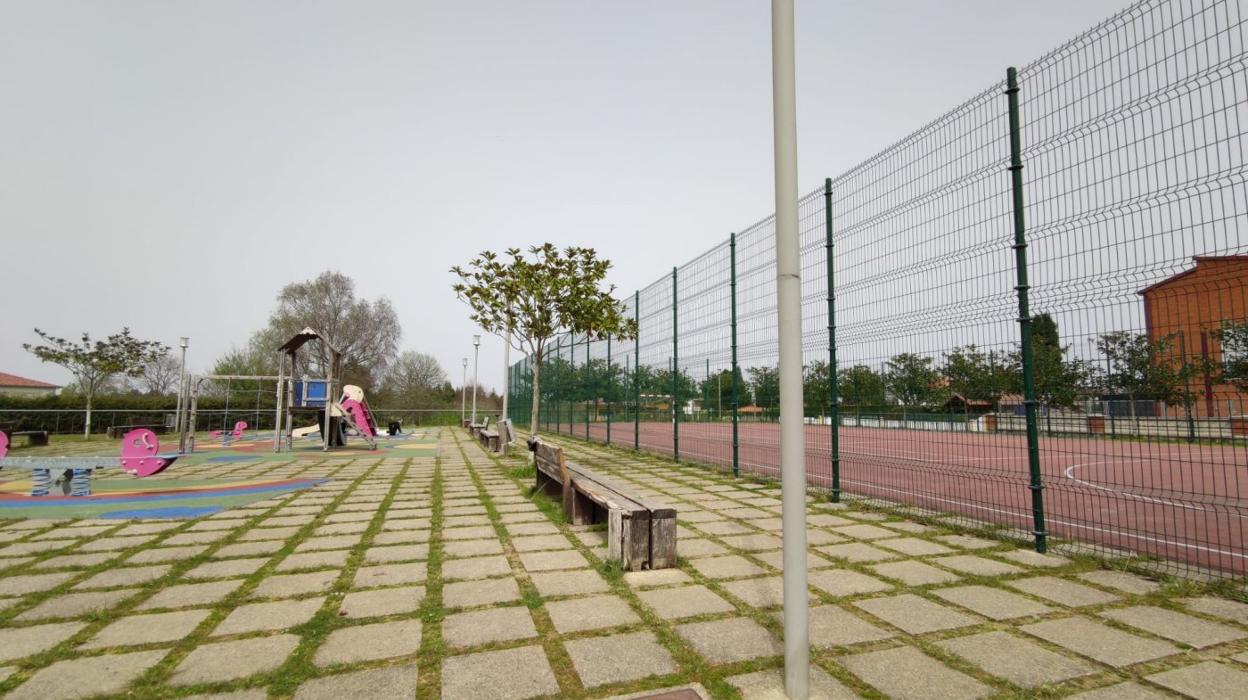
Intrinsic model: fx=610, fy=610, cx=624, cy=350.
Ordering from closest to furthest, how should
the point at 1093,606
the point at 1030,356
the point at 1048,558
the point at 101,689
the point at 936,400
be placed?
the point at 101,689, the point at 1093,606, the point at 1048,558, the point at 1030,356, the point at 936,400

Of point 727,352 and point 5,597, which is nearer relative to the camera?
point 5,597

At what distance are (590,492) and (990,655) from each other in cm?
297

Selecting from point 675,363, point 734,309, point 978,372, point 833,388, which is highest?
point 734,309

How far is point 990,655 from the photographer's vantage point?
2764 millimetres

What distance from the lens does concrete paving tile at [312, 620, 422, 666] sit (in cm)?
275

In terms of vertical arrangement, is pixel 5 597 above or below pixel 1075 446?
below

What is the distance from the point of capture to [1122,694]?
2398 millimetres

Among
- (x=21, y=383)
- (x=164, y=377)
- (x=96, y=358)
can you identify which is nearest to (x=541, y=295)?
(x=96, y=358)

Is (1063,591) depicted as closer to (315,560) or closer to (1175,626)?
(1175,626)

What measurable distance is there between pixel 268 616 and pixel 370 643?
0.81 m

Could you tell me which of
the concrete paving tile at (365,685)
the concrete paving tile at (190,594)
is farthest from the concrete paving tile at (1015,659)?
the concrete paving tile at (190,594)

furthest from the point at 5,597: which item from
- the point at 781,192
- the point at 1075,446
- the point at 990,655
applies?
the point at 1075,446

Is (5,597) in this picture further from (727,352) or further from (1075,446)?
(727,352)

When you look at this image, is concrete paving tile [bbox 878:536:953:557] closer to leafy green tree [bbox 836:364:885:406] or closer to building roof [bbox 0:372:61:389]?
leafy green tree [bbox 836:364:885:406]
